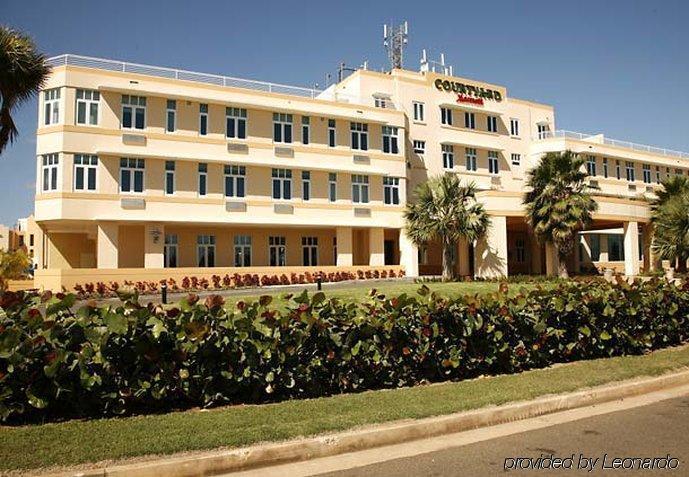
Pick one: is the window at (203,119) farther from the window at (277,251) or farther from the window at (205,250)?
the window at (277,251)

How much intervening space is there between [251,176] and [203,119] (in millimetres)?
4125

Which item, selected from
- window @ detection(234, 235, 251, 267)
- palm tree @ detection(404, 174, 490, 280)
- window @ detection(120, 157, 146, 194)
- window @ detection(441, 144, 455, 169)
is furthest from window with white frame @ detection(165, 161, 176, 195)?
window @ detection(441, 144, 455, 169)

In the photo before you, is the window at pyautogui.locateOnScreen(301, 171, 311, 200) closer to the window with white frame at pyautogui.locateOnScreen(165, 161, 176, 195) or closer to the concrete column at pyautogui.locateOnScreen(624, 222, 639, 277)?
the window with white frame at pyautogui.locateOnScreen(165, 161, 176, 195)

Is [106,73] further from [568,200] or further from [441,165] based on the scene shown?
[568,200]

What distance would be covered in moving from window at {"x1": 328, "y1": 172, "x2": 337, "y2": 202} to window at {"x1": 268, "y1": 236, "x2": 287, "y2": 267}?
13.1 ft

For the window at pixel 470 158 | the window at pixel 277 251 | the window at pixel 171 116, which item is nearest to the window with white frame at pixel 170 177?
the window at pixel 171 116

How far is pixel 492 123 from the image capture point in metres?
43.6

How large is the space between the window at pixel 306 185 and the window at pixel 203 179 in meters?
5.80

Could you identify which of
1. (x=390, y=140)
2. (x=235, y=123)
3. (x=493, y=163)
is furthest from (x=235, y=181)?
(x=493, y=163)

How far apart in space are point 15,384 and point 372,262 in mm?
29441

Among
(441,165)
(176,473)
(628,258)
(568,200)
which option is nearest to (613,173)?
(628,258)

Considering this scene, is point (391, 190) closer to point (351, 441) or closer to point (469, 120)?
point (469, 120)

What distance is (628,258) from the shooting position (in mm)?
36031

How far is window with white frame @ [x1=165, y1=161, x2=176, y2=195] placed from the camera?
3006cm
